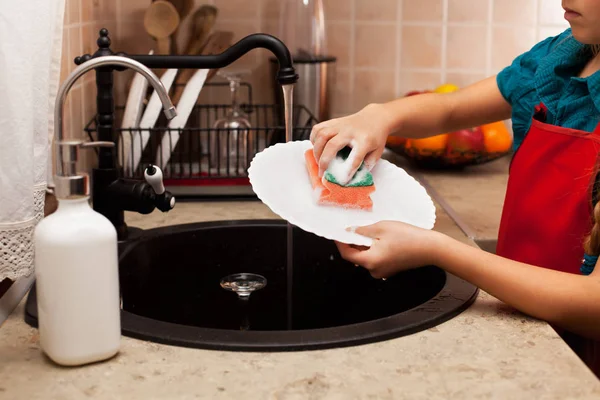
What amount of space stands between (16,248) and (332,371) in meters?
0.38

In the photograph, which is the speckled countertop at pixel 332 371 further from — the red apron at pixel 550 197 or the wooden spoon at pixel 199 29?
the wooden spoon at pixel 199 29

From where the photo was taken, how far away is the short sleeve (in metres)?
1.38

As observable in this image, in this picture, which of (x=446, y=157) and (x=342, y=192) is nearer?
(x=342, y=192)

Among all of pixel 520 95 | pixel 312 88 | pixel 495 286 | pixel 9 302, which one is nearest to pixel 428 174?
pixel 312 88

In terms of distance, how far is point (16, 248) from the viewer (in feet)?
2.96

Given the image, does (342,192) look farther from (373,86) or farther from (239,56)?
(373,86)

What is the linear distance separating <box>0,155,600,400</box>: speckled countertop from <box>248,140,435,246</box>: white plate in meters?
0.23

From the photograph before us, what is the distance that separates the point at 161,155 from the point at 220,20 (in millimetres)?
500

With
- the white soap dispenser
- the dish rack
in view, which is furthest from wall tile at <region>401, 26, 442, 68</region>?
the white soap dispenser

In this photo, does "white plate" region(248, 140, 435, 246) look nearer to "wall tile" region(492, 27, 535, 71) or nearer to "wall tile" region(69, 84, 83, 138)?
"wall tile" region(69, 84, 83, 138)

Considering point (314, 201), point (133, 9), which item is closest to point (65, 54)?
point (133, 9)

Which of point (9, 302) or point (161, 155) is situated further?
point (161, 155)

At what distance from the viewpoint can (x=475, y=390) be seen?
78 cm

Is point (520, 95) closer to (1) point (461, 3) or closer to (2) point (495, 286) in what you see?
(2) point (495, 286)
